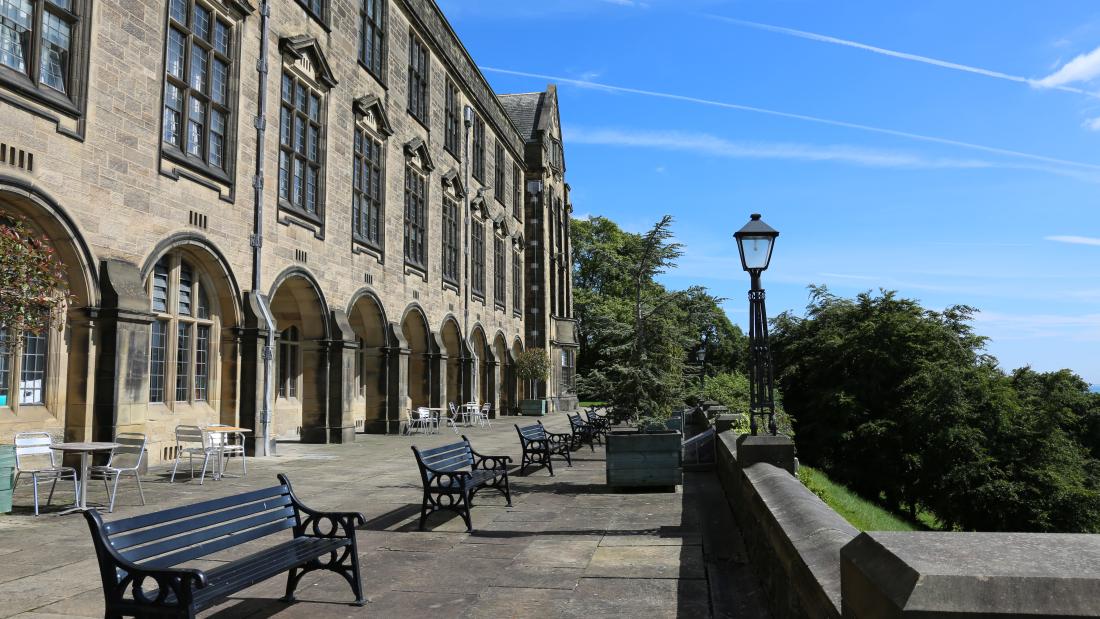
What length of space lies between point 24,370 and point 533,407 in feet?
82.8

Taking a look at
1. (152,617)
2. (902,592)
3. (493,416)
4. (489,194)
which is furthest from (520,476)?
(489,194)

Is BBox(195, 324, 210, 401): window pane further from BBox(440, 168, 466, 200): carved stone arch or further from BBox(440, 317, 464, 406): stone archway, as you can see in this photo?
BBox(440, 317, 464, 406): stone archway

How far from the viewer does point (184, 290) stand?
1360 cm

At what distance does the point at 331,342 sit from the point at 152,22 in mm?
7727

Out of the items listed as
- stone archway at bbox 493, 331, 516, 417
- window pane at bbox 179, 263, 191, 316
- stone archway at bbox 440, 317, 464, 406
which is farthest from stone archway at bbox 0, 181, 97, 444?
stone archway at bbox 493, 331, 516, 417

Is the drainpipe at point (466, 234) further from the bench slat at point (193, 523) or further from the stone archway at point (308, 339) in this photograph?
the bench slat at point (193, 523)

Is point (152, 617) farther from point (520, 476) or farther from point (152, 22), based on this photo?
point (152, 22)

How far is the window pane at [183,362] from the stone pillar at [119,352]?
2165mm

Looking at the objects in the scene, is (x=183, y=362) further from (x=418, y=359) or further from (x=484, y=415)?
(x=484, y=415)

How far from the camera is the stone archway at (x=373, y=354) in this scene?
20.8 m

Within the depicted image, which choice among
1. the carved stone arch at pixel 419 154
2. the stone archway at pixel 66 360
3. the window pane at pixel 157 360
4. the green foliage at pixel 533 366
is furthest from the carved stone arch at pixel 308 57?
the green foliage at pixel 533 366

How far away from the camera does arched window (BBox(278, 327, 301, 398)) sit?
19.1 metres

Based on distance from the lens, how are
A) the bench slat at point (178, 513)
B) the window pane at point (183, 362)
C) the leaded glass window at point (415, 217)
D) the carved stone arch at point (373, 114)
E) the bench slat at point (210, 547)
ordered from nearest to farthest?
the bench slat at point (178, 513) → the bench slat at point (210, 547) → the window pane at point (183, 362) → the carved stone arch at point (373, 114) → the leaded glass window at point (415, 217)

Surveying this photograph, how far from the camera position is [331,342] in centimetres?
1767
